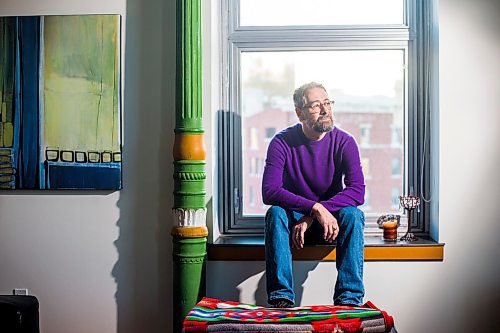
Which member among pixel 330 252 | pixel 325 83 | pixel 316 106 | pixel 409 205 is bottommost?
pixel 330 252

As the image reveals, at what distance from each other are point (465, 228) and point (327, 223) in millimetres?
707

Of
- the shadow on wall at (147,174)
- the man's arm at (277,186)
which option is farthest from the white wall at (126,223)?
the man's arm at (277,186)

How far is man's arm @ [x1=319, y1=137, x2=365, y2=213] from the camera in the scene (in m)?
3.49

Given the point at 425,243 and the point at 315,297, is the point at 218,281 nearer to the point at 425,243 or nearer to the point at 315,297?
the point at 315,297

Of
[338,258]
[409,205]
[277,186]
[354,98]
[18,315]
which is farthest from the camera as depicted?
[354,98]

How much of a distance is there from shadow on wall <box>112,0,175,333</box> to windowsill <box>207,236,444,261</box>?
0.28 metres

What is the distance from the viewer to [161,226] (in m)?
3.65

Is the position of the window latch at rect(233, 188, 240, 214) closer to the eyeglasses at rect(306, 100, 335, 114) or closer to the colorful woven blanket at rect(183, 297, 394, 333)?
the eyeglasses at rect(306, 100, 335, 114)

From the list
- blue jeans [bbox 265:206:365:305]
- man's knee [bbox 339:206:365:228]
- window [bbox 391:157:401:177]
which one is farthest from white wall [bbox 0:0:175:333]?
window [bbox 391:157:401:177]

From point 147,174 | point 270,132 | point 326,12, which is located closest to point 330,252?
point 270,132

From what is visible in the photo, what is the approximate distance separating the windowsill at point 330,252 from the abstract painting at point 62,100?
0.59 metres

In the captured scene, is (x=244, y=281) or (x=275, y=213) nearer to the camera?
(x=275, y=213)

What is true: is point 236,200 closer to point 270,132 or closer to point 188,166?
point 270,132

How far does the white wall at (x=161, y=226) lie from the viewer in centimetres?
358
